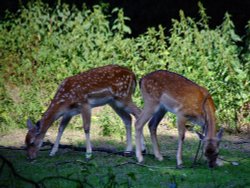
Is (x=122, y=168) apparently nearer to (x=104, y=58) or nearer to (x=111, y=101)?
(x=111, y=101)

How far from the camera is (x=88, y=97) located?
8.82m

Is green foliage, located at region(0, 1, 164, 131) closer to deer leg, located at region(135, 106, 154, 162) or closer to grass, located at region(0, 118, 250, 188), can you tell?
grass, located at region(0, 118, 250, 188)

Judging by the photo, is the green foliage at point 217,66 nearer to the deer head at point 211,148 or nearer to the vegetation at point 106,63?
the vegetation at point 106,63

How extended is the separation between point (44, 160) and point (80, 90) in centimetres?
105

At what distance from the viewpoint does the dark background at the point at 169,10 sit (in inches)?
587

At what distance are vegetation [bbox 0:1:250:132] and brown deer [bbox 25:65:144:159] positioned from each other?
1828 millimetres

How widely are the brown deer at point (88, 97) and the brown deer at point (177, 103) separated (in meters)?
0.50

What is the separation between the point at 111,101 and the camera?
8.99 m

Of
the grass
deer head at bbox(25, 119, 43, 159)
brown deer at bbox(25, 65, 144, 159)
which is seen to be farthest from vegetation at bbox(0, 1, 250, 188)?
brown deer at bbox(25, 65, 144, 159)

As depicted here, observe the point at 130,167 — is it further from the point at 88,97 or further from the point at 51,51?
the point at 51,51

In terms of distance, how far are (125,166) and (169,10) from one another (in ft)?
25.4

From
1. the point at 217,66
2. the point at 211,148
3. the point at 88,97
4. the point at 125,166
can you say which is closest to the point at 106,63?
the point at 217,66

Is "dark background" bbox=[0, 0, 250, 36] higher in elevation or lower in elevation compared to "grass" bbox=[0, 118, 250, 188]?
higher

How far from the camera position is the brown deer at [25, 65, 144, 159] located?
8.74 meters
